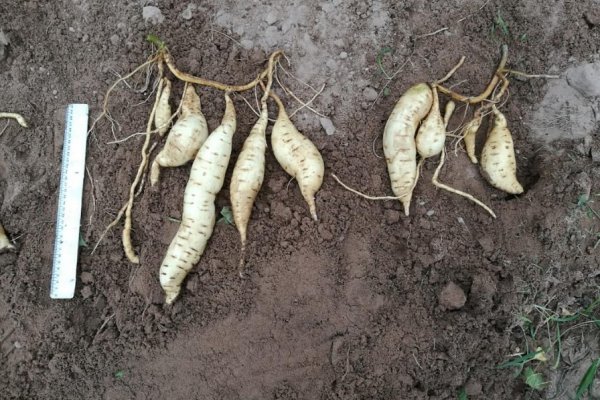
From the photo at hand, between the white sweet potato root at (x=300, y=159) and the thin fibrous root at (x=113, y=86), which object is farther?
the thin fibrous root at (x=113, y=86)

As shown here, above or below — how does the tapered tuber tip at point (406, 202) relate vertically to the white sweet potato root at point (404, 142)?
below

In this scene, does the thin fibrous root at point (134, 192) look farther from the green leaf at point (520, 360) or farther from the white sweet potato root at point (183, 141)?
the green leaf at point (520, 360)

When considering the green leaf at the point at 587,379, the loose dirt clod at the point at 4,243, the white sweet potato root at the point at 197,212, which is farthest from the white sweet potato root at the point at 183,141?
the green leaf at the point at 587,379

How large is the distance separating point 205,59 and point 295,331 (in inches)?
75.2

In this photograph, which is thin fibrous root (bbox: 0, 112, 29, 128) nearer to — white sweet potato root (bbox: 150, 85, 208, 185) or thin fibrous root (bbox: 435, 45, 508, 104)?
white sweet potato root (bbox: 150, 85, 208, 185)

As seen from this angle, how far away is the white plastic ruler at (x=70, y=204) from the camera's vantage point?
3141mm

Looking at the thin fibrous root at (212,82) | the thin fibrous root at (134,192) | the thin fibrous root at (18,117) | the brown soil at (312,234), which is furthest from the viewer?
the thin fibrous root at (18,117)

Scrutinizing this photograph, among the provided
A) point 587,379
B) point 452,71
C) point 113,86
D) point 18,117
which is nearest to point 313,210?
point 452,71

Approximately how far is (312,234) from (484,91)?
153 centimetres

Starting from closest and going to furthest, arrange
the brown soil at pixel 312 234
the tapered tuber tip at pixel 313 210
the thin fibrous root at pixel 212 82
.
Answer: the brown soil at pixel 312 234 < the tapered tuber tip at pixel 313 210 < the thin fibrous root at pixel 212 82

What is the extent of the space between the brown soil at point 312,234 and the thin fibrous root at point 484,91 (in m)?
0.07

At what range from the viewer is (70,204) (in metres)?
3.26

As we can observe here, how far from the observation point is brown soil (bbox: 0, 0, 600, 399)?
2.88 meters

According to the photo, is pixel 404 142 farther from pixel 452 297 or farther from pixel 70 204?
pixel 70 204
